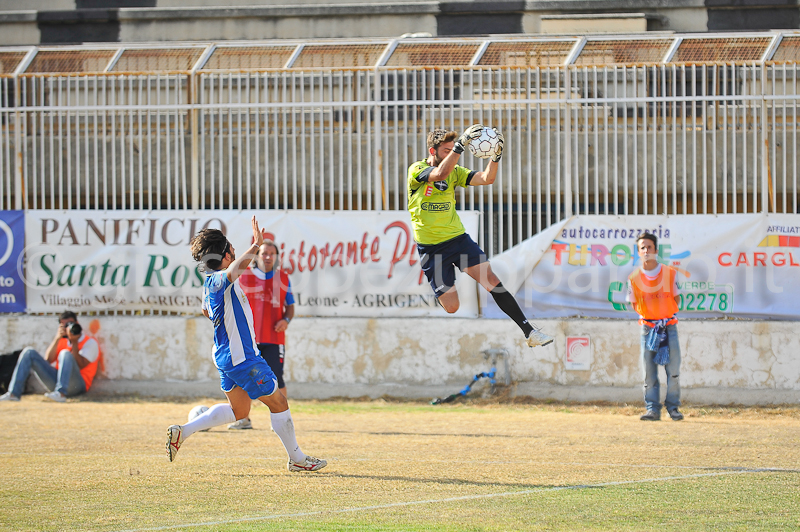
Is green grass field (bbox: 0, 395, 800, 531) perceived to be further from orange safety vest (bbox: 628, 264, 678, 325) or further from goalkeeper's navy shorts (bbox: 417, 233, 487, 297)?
goalkeeper's navy shorts (bbox: 417, 233, 487, 297)

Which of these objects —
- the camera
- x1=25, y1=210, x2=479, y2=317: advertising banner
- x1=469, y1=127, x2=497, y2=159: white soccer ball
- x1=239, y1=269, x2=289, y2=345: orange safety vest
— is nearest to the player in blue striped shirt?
x1=469, y1=127, x2=497, y2=159: white soccer ball

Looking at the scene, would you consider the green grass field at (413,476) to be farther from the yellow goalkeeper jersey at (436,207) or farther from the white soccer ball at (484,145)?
the white soccer ball at (484,145)

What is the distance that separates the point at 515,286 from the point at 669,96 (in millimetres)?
3644

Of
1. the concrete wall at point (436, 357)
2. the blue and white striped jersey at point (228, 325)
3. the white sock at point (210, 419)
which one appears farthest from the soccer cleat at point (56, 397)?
the blue and white striped jersey at point (228, 325)

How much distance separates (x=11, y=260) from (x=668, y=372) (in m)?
10.0

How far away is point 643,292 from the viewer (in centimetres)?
1022

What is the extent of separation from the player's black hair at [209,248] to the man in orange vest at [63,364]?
7.20 metres

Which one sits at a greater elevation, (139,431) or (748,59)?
(748,59)

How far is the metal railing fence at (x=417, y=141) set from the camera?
12367 mm

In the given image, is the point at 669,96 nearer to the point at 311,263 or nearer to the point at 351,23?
the point at 311,263

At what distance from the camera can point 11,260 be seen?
1355 centimetres

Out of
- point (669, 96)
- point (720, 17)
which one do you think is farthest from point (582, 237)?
point (720, 17)

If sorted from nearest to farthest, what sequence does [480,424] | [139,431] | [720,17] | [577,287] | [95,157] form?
[139,431]
[480,424]
[577,287]
[95,157]
[720,17]

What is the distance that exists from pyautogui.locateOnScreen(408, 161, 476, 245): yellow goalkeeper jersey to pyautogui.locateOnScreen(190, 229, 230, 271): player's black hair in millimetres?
2141
